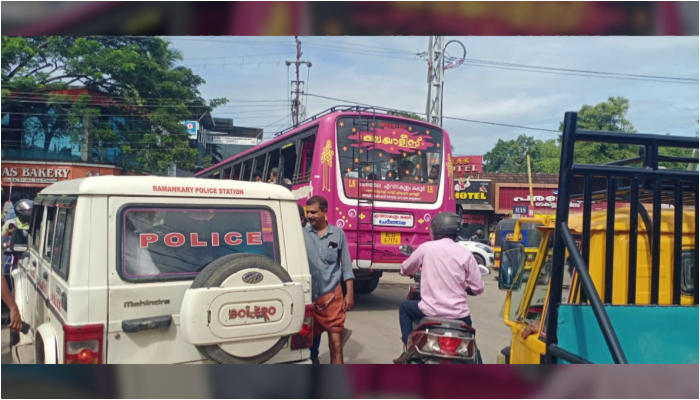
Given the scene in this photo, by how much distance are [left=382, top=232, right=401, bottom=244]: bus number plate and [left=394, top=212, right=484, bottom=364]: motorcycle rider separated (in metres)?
3.11

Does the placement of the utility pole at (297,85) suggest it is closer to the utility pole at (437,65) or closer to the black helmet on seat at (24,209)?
the utility pole at (437,65)

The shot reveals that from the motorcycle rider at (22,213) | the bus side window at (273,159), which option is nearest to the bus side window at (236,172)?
the bus side window at (273,159)

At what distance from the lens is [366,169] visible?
19.6 ft

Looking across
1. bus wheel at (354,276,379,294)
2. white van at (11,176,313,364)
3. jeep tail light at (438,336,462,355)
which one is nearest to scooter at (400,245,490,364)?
jeep tail light at (438,336,462,355)

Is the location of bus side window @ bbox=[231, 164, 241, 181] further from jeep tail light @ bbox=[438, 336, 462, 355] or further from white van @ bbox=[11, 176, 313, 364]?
jeep tail light @ bbox=[438, 336, 462, 355]

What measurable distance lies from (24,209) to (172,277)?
2.27m

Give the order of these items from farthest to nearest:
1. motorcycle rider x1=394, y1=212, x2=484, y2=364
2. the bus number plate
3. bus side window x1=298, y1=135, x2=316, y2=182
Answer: bus side window x1=298, y1=135, x2=316, y2=182 < the bus number plate < motorcycle rider x1=394, y1=212, x2=484, y2=364

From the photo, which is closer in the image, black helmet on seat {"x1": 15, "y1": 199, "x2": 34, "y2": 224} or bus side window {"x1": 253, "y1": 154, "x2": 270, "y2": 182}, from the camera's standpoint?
black helmet on seat {"x1": 15, "y1": 199, "x2": 34, "y2": 224}

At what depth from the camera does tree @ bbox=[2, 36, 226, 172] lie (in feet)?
10.9

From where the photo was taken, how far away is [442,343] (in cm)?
260

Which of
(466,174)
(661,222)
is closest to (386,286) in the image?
(466,174)

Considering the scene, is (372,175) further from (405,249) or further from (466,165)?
(466,165)

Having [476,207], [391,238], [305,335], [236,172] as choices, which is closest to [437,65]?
[305,335]

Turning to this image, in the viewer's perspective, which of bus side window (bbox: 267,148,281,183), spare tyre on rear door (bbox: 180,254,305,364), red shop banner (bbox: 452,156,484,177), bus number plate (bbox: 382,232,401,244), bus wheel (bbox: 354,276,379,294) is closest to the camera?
spare tyre on rear door (bbox: 180,254,305,364)
